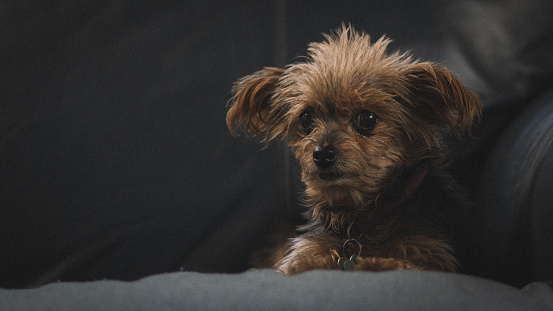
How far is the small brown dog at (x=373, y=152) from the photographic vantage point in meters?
1.39

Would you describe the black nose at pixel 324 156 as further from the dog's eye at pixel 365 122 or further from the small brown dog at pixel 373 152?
the dog's eye at pixel 365 122

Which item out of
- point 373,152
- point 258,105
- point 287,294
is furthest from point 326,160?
point 287,294

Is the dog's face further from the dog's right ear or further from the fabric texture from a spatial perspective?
the fabric texture

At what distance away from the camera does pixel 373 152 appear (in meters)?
1.44

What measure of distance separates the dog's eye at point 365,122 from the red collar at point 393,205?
20 cm

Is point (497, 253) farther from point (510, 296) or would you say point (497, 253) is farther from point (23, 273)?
point (23, 273)

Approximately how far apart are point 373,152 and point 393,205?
0.18 metres

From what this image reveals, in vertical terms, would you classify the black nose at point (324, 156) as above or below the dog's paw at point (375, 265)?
above

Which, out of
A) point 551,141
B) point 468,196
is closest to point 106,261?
point 468,196

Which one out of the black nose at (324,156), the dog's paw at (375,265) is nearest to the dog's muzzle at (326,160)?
the black nose at (324,156)

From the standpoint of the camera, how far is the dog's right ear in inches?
65.0

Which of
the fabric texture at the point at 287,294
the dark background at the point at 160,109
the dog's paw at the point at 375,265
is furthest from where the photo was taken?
the dark background at the point at 160,109

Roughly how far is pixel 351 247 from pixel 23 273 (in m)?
1.10

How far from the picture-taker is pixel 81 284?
3.14 feet
